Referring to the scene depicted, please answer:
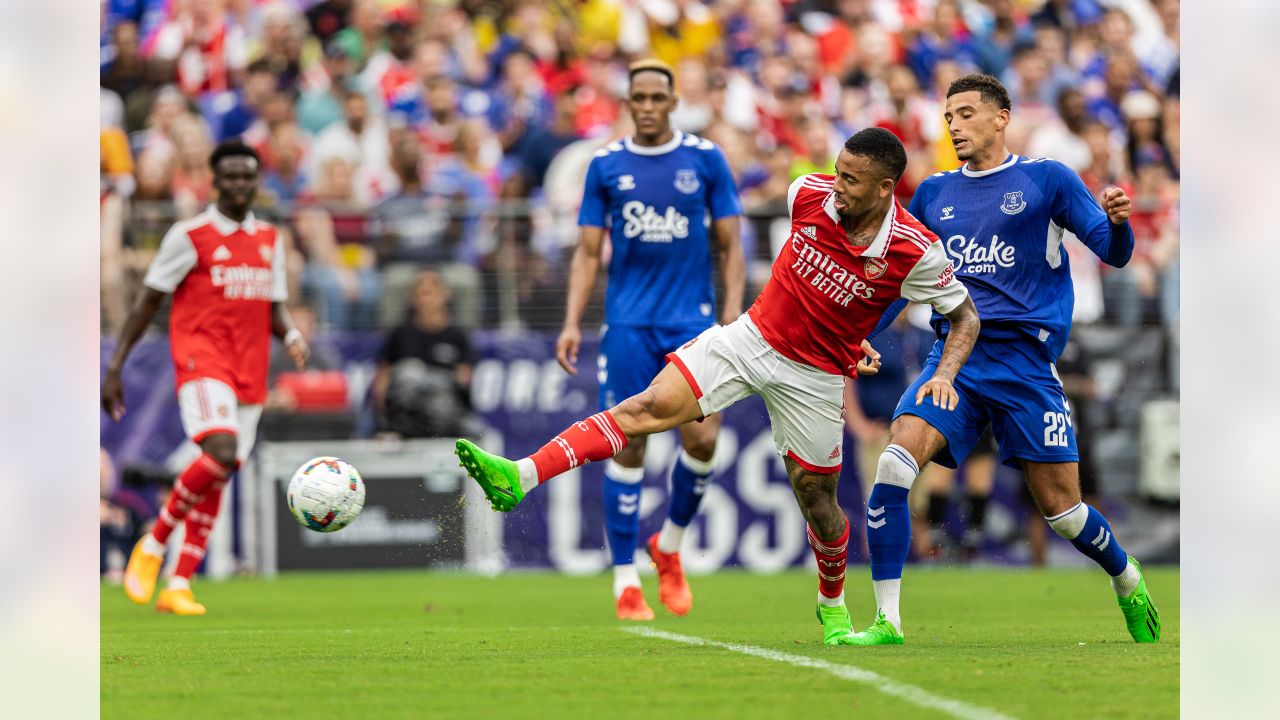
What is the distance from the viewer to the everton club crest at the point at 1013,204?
741cm

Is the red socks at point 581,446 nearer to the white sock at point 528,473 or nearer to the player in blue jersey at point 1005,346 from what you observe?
the white sock at point 528,473

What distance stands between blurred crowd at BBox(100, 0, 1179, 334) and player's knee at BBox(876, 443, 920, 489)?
7.89 metres

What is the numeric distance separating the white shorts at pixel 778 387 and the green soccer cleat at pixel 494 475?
97 centimetres

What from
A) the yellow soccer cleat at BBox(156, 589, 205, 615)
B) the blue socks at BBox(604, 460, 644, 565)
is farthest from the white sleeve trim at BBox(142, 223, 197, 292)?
the blue socks at BBox(604, 460, 644, 565)

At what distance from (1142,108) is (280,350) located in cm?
952

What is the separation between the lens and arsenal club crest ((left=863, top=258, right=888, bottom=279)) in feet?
22.9

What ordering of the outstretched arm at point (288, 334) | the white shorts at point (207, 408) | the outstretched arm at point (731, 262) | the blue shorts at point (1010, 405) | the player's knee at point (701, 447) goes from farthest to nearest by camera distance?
the outstretched arm at point (288, 334)
the white shorts at point (207, 408)
the player's knee at point (701, 447)
the outstretched arm at point (731, 262)
the blue shorts at point (1010, 405)

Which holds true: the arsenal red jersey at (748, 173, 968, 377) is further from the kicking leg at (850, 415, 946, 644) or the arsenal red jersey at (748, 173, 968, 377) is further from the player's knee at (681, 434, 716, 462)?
the player's knee at (681, 434, 716, 462)

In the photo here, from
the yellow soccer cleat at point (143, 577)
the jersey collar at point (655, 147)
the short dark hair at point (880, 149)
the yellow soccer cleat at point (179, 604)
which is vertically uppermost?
the jersey collar at point (655, 147)

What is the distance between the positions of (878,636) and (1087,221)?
2.11m

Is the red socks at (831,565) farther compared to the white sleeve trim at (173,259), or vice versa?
the white sleeve trim at (173,259)

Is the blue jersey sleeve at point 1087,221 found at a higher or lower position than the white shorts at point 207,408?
higher

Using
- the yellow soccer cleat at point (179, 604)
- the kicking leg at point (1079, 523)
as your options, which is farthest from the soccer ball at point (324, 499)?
the kicking leg at point (1079, 523)
